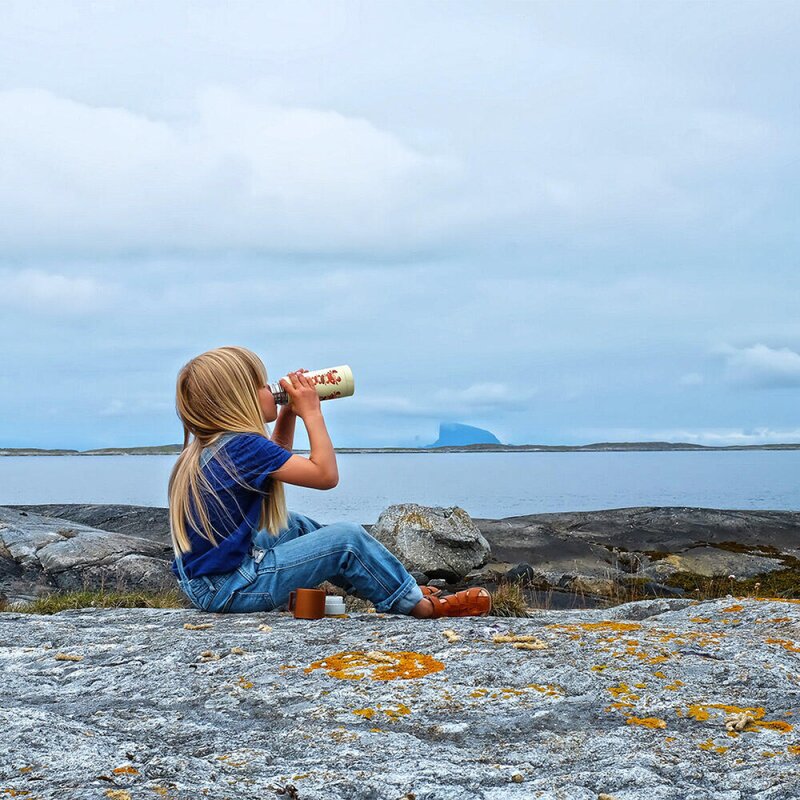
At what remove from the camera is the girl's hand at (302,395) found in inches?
243

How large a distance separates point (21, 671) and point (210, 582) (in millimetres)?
1502

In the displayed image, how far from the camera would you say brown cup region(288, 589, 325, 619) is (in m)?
5.76

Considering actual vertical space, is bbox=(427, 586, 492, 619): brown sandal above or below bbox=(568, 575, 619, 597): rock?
above

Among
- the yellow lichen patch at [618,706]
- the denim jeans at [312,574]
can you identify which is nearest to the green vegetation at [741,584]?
the denim jeans at [312,574]

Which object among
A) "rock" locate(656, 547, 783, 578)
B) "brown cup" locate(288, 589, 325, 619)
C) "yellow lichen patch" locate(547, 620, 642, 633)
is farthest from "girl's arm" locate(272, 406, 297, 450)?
"rock" locate(656, 547, 783, 578)

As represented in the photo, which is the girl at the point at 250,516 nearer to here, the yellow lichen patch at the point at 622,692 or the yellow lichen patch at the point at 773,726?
the yellow lichen patch at the point at 622,692

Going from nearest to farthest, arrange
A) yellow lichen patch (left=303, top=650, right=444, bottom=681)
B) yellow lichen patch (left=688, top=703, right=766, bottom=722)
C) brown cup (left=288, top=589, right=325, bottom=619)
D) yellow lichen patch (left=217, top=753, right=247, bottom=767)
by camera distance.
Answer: yellow lichen patch (left=217, top=753, right=247, bottom=767) < yellow lichen patch (left=688, top=703, right=766, bottom=722) < yellow lichen patch (left=303, top=650, right=444, bottom=681) < brown cup (left=288, top=589, right=325, bottom=619)

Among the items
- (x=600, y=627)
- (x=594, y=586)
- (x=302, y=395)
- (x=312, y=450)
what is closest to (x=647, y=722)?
(x=600, y=627)

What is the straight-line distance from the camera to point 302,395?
6203mm

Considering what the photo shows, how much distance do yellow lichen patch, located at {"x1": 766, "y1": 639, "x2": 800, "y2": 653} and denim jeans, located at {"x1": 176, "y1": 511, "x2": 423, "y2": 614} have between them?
2236 mm

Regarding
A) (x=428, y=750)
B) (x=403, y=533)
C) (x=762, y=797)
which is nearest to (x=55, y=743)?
(x=428, y=750)

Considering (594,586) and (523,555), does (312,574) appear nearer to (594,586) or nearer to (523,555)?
(594,586)

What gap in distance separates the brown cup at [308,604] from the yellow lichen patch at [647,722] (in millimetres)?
2593

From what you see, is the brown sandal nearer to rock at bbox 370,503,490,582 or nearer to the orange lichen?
the orange lichen
